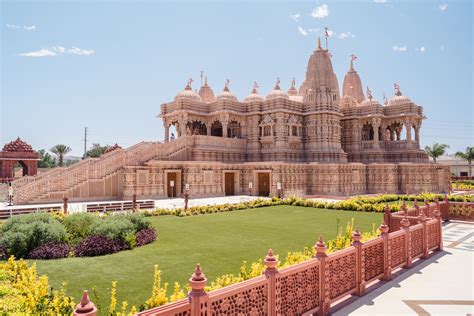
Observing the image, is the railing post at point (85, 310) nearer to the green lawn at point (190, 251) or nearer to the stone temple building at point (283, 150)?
the green lawn at point (190, 251)

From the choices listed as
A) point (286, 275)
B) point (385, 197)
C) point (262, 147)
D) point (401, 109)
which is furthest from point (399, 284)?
point (401, 109)

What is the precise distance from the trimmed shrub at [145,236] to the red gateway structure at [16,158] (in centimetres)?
3181

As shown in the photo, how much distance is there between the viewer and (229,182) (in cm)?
3108

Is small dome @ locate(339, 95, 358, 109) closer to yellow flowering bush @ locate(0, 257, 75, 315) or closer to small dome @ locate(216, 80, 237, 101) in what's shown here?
small dome @ locate(216, 80, 237, 101)

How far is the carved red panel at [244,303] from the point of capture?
418 cm

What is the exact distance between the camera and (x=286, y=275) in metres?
5.09

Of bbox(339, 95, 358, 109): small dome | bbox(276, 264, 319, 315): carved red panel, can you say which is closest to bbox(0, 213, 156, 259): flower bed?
bbox(276, 264, 319, 315): carved red panel

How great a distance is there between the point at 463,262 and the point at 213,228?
8.02m

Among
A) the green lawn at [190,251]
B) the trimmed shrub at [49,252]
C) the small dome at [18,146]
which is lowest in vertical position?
the green lawn at [190,251]

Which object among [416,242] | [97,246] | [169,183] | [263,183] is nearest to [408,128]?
[263,183]

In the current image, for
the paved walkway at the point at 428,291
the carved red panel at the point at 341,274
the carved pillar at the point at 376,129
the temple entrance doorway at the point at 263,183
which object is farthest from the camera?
the carved pillar at the point at 376,129

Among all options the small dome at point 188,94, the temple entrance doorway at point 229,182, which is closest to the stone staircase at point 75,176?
the temple entrance doorway at point 229,182

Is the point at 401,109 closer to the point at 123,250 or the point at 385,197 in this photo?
the point at 385,197

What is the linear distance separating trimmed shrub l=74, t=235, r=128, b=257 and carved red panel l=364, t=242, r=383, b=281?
6.40 m
